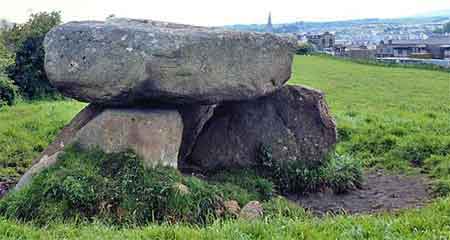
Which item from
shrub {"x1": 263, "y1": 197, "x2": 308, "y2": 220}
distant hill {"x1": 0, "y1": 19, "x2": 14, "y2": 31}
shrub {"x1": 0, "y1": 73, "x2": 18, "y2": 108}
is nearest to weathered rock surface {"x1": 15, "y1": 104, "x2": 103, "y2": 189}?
shrub {"x1": 263, "y1": 197, "x2": 308, "y2": 220}

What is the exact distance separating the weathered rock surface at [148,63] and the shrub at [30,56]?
11.5 metres

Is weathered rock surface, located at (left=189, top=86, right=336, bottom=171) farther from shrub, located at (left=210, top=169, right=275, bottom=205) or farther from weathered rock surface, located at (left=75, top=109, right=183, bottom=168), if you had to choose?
weathered rock surface, located at (left=75, top=109, right=183, bottom=168)

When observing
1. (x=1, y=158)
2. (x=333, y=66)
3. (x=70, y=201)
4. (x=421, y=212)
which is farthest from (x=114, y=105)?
(x=333, y=66)

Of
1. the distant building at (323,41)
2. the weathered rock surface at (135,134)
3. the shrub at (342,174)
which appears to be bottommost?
the distant building at (323,41)

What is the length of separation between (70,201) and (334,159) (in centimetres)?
496

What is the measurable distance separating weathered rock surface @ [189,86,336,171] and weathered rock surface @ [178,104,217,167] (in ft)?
0.29

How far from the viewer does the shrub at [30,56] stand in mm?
20828

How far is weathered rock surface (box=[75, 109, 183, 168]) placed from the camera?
905 cm

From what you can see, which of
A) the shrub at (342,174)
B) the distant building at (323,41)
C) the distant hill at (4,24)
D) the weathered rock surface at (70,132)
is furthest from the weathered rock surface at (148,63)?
the distant building at (323,41)

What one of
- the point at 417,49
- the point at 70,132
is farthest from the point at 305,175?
the point at 417,49

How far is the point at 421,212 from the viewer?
7859 mm

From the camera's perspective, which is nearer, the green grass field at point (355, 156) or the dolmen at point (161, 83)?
the green grass field at point (355, 156)

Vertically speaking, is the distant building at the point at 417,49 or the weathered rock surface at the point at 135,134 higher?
the weathered rock surface at the point at 135,134

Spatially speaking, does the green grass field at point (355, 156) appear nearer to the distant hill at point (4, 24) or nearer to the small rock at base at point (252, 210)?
the small rock at base at point (252, 210)
